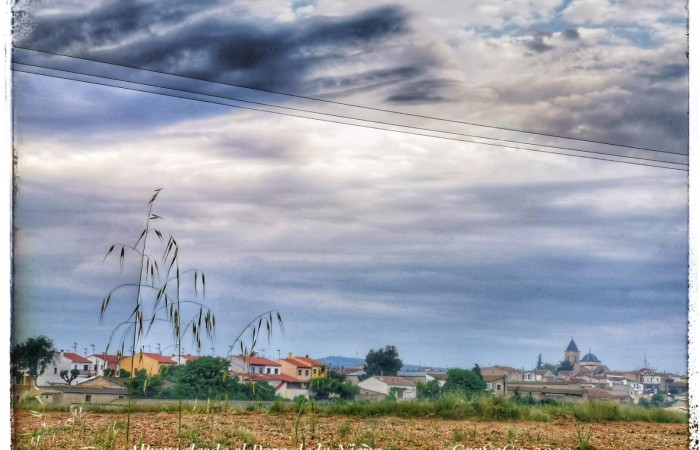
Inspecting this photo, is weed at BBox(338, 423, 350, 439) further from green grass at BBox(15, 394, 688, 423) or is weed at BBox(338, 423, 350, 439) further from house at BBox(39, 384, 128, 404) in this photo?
house at BBox(39, 384, 128, 404)

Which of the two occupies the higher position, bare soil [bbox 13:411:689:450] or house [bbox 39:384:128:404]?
house [bbox 39:384:128:404]

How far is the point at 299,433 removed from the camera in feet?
16.7

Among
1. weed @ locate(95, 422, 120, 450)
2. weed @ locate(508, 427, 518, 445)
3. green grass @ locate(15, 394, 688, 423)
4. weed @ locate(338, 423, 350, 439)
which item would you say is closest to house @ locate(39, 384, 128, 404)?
green grass @ locate(15, 394, 688, 423)

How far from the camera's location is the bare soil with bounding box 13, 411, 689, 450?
4.62m

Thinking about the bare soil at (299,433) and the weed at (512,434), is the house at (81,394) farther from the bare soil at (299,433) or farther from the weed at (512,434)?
the weed at (512,434)

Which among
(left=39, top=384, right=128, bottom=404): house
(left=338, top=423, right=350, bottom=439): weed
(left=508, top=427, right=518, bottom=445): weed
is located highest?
(left=39, top=384, right=128, bottom=404): house

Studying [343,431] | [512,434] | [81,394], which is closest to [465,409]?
[512,434]

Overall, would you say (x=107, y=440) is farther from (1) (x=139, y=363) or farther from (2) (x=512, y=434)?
(2) (x=512, y=434)

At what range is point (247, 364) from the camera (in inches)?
179

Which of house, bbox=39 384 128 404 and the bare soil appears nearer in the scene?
the bare soil

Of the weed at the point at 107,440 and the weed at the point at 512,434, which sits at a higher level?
the weed at the point at 107,440

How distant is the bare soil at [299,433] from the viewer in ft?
15.2

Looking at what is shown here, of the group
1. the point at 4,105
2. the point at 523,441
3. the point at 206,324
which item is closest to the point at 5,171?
the point at 4,105

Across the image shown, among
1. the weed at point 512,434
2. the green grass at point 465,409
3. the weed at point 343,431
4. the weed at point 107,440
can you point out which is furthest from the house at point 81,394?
the weed at point 512,434
